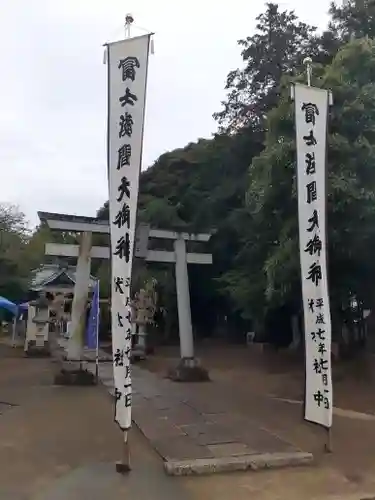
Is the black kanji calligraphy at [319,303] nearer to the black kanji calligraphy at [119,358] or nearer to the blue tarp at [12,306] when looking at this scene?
the black kanji calligraphy at [119,358]

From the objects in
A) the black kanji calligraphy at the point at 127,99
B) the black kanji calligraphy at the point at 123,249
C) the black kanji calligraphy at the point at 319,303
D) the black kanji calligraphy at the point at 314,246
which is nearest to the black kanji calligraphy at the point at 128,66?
the black kanji calligraphy at the point at 127,99

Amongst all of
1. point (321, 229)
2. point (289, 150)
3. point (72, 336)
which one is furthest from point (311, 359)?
point (72, 336)

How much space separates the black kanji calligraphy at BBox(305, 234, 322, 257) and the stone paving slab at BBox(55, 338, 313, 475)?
2426mm

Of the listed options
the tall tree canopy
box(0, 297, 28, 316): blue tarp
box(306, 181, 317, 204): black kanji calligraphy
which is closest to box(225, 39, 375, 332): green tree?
the tall tree canopy

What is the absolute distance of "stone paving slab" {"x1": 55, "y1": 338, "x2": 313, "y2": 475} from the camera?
20.0 ft

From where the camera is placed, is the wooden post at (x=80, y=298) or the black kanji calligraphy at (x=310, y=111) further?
the wooden post at (x=80, y=298)

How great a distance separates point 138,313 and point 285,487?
48.7ft

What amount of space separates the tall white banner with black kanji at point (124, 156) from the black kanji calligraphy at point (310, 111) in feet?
7.02

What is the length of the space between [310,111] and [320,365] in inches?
127

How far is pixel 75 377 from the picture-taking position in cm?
1312

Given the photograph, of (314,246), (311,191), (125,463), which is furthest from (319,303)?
(125,463)

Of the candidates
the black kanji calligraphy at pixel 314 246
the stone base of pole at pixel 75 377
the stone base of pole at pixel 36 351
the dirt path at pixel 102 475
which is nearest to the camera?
the dirt path at pixel 102 475

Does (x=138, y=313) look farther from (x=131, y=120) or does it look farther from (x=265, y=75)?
(x=131, y=120)

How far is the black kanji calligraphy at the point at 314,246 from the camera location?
6824 mm
